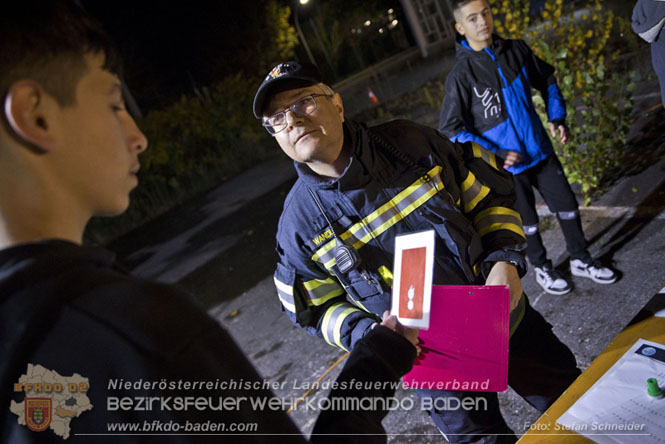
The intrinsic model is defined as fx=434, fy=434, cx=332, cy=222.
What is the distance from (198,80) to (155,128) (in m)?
9.09

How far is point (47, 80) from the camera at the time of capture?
2.43 feet

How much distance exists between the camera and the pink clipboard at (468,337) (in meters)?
1.40

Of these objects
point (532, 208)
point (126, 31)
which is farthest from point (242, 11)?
point (532, 208)

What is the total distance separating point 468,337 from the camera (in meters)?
1.44

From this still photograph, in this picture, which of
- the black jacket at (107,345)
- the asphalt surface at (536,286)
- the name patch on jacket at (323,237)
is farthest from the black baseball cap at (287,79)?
the asphalt surface at (536,286)

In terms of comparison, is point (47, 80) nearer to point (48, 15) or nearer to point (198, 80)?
point (48, 15)

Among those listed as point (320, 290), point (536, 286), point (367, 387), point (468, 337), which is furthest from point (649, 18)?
point (367, 387)

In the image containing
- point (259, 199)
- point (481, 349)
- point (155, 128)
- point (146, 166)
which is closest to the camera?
point (481, 349)

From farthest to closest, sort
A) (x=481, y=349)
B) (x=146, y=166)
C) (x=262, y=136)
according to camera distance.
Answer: (x=262, y=136) < (x=146, y=166) < (x=481, y=349)

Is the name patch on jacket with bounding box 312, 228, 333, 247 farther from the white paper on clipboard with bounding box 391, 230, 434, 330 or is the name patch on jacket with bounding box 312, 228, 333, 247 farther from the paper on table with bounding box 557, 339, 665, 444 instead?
the paper on table with bounding box 557, 339, 665, 444

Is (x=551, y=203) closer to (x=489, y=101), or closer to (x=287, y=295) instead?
(x=489, y=101)

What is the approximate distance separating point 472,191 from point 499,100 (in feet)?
4.41

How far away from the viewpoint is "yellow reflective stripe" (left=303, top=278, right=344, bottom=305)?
1.81 m

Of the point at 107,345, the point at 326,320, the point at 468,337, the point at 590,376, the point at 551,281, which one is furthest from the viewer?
the point at 551,281
